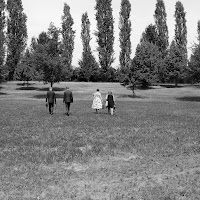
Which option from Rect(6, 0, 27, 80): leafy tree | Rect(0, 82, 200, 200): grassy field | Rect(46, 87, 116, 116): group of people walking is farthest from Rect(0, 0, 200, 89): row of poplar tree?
Rect(0, 82, 200, 200): grassy field

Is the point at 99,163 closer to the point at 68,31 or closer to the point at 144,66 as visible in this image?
the point at 144,66

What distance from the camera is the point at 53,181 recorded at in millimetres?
7059

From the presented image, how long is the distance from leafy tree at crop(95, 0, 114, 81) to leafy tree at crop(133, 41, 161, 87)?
22039mm

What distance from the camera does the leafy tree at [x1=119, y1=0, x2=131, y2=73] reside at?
73.1m

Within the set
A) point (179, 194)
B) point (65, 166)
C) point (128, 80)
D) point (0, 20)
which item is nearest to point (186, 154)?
point (179, 194)

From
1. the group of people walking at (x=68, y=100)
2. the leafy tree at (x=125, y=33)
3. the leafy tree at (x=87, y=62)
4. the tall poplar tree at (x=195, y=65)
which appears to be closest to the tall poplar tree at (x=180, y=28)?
the leafy tree at (x=125, y=33)

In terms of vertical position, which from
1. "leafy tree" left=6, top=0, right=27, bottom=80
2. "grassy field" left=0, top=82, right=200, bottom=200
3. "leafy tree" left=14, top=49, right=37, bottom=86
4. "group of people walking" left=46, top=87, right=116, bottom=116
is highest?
"leafy tree" left=6, top=0, right=27, bottom=80

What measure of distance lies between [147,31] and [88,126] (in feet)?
211

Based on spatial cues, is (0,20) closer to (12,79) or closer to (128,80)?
(12,79)

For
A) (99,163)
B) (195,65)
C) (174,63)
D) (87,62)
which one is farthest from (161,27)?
(99,163)

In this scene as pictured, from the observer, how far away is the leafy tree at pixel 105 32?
71375 mm

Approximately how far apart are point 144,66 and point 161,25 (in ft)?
106

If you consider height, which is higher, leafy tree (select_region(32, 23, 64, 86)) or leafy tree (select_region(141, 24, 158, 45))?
leafy tree (select_region(141, 24, 158, 45))

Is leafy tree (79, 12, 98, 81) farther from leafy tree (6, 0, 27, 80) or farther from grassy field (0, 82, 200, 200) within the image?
grassy field (0, 82, 200, 200)
